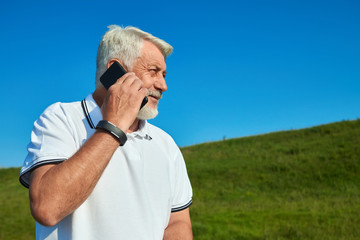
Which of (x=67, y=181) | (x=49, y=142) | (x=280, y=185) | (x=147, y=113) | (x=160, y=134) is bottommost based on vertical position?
(x=280, y=185)

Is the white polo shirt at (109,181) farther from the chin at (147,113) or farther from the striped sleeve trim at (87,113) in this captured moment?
the chin at (147,113)

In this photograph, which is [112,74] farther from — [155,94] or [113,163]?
[113,163]

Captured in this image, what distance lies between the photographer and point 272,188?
662 inches

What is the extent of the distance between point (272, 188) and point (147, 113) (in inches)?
618

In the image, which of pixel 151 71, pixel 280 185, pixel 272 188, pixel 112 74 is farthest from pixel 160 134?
pixel 280 185

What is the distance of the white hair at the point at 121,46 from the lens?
2295 mm

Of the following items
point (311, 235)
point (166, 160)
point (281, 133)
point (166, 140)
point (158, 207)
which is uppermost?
point (281, 133)

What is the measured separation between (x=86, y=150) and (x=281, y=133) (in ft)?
86.6

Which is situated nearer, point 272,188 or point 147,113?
point 147,113

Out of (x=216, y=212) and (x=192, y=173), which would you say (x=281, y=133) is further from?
(x=216, y=212)

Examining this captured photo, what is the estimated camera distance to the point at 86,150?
1.58 m

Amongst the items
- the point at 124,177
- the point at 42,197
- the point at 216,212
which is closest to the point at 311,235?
the point at 216,212

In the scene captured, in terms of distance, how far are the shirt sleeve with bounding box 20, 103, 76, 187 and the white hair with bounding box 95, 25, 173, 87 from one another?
0.48 meters

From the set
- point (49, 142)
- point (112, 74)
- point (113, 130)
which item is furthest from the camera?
point (112, 74)
